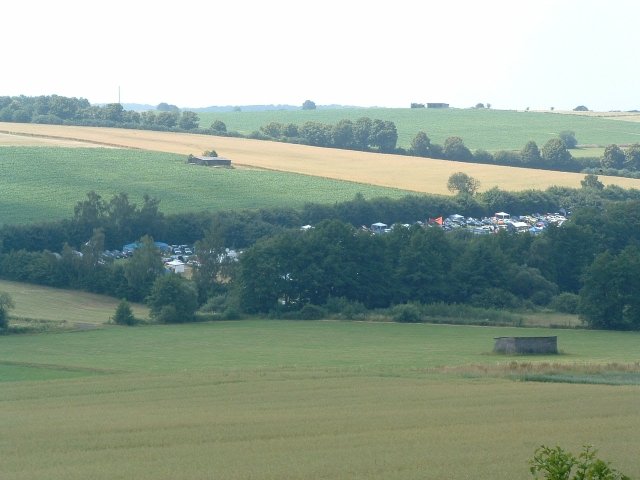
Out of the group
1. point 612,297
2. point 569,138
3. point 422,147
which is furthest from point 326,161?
point 612,297

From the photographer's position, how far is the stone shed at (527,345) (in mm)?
51844

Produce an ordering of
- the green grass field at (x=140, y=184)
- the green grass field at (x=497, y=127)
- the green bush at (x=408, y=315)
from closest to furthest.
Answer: the green bush at (x=408, y=315)
the green grass field at (x=140, y=184)
the green grass field at (x=497, y=127)

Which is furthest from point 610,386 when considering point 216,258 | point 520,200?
point 520,200

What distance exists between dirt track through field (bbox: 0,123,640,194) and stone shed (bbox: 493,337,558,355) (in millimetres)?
63632

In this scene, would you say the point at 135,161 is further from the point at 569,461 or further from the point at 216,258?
the point at 569,461

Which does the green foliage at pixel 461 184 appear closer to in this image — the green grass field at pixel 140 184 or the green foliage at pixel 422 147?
the green grass field at pixel 140 184

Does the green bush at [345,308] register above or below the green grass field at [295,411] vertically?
below

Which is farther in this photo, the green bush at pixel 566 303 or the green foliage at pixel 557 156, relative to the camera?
the green foliage at pixel 557 156

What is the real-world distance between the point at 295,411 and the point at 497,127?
152501 millimetres

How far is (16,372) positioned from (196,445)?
18750mm

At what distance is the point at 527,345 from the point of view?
52250 mm

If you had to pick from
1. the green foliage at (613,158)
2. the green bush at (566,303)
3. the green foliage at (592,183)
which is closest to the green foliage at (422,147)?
the green foliage at (613,158)

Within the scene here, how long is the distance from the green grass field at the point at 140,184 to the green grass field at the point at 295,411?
161 feet

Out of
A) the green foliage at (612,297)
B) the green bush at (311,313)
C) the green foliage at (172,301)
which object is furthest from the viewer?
the green bush at (311,313)
